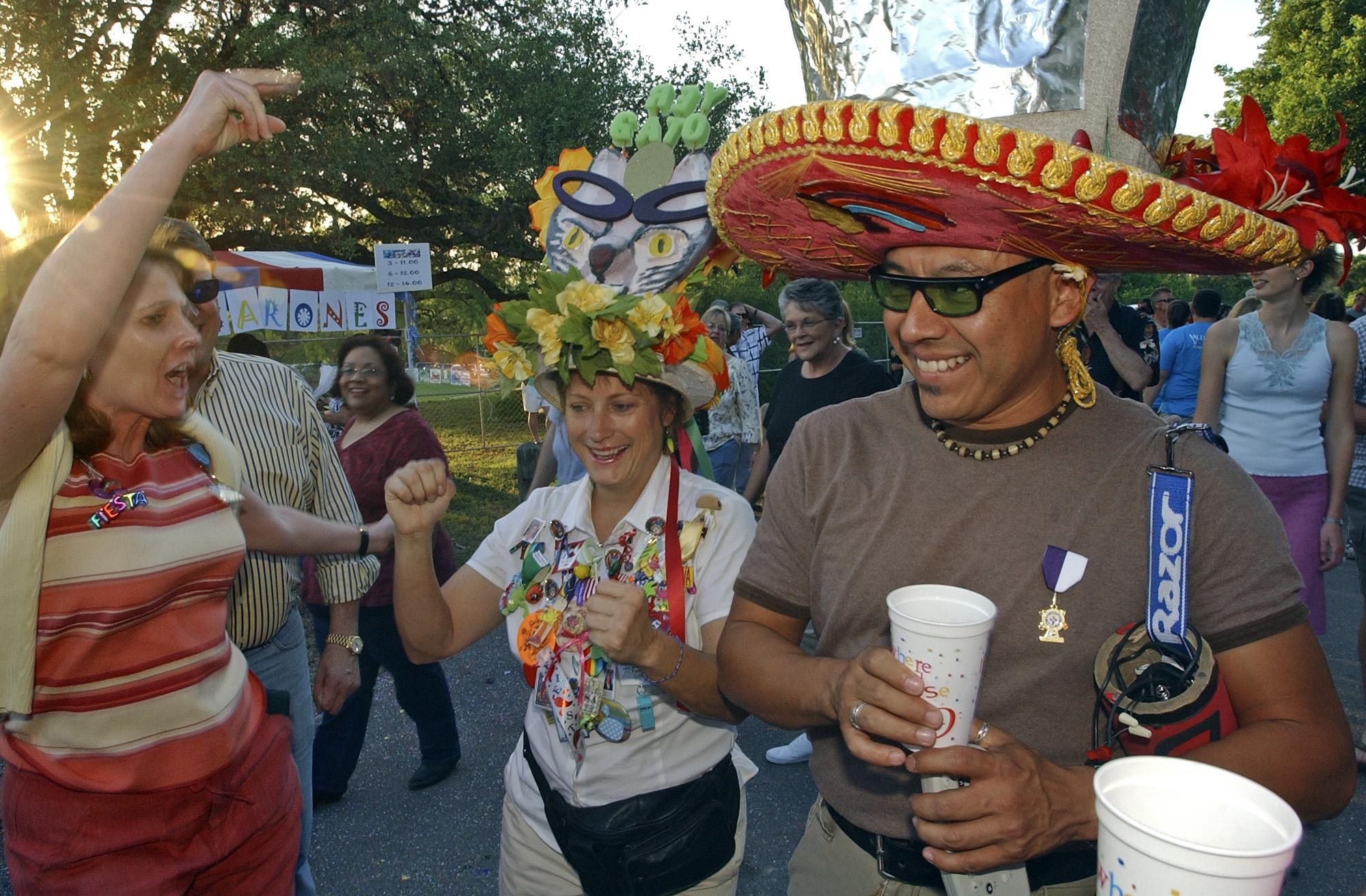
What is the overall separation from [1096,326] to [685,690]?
3819 millimetres

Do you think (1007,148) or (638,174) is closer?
(1007,148)

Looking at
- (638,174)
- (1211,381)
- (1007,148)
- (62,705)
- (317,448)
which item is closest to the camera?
(1007,148)

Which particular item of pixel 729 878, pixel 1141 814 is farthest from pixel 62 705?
pixel 1141 814

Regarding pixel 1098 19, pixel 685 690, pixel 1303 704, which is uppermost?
pixel 1098 19

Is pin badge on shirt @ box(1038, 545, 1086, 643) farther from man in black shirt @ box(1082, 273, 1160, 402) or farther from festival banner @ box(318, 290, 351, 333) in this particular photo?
festival banner @ box(318, 290, 351, 333)

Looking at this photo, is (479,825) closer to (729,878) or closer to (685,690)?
(729,878)

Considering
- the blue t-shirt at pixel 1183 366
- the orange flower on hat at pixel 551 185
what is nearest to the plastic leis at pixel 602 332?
the orange flower on hat at pixel 551 185

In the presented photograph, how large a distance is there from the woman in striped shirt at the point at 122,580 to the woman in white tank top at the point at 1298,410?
438cm

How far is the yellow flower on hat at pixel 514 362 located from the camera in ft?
8.29

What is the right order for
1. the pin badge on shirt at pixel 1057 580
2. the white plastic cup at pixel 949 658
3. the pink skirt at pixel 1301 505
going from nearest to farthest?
the white plastic cup at pixel 949 658 → the pin badge on shirt at pixel 1057 580 → the pink skirt at pixel 1301 505

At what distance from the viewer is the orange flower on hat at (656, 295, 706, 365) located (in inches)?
93.2

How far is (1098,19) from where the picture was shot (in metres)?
1.64

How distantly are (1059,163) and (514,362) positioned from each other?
5.25 ft

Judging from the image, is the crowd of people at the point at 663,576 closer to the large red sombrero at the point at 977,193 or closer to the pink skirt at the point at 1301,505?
the large red sombrero at the point at 977,193
